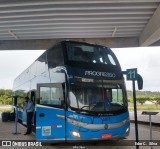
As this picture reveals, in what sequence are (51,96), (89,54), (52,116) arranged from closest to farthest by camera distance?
(52,116)
(51,96)
(89,54)

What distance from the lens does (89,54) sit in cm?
1056

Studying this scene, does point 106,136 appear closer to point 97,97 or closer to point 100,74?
point 97,97

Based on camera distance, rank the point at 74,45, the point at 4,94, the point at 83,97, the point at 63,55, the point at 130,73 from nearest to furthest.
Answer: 1. the point at 130,73
2. the point at 83,97
3. the point at 63,55
4. the point at 74,45
5. the point at 4,94

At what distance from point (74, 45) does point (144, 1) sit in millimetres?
4781

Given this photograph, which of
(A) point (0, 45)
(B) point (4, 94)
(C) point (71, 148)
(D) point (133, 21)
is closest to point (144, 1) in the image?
(D) point (133, 21)

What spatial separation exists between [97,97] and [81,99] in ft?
1.89

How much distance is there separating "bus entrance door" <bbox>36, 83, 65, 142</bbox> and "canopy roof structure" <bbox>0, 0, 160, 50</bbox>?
5.25m

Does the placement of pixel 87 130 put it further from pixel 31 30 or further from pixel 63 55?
pixel 31 30

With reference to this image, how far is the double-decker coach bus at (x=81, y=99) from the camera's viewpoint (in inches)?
356

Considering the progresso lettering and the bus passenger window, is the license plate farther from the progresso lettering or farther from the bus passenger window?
the progresso lettering

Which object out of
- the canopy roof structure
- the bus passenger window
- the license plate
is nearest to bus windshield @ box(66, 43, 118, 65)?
the bus passenger window

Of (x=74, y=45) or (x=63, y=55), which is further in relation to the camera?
(x=74, y=45)

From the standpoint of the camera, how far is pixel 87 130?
353 inches

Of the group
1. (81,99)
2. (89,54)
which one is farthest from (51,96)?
(89,54)
